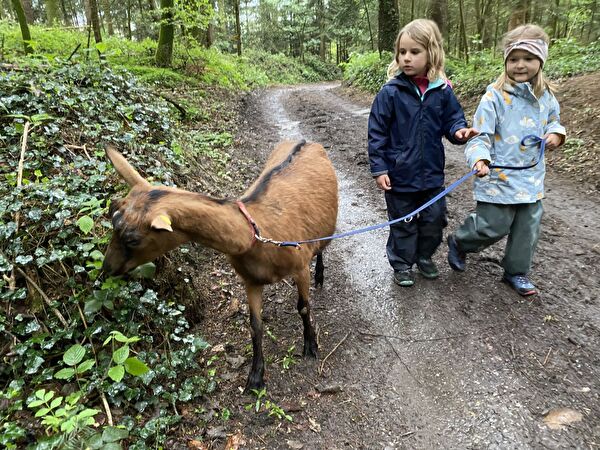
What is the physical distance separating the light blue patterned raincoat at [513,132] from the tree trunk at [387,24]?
44.1ft

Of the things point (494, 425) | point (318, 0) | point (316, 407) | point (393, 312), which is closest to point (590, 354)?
point (494, 425)

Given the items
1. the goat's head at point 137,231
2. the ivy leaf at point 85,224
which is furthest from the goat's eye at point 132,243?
the ivy leaf at point 85,224

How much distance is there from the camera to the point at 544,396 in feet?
9.48

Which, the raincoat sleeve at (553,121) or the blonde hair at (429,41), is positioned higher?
the blonde hair at (429,41)

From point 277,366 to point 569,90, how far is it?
29.3 feet

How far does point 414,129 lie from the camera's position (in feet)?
12.5

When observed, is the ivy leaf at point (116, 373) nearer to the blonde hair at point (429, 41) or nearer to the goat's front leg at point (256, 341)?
the goat's front leg at point (256, 341)

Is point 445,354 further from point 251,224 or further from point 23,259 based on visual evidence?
point 23,259

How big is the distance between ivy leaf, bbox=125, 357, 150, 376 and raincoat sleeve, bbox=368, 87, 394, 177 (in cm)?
260

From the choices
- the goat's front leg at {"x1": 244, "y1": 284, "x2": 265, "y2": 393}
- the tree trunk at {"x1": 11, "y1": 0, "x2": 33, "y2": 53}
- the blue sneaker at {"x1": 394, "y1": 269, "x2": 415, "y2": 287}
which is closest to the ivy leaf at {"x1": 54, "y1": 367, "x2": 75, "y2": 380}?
the goat's front leg at {"x1": 244, "y1": 284, "x2": 265, "y2": 393}

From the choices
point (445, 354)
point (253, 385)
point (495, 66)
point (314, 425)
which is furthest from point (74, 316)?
point (495, 66)

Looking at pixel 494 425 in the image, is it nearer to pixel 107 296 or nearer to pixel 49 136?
pixel 107 296

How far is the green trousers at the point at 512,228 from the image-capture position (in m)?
3.74

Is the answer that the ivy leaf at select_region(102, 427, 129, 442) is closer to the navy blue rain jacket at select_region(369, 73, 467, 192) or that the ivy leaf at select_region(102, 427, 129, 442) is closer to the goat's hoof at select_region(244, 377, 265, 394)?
the goat's hoof at select_region(244, 377, 265, 394)
